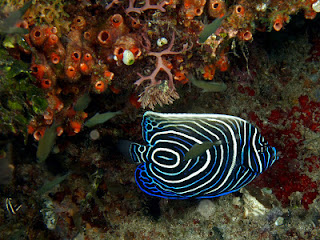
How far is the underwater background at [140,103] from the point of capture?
2814mm

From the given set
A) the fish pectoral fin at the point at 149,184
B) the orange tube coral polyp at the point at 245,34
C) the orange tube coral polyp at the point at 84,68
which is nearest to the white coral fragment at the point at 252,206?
the fish pectoral fin at the point at 149,184

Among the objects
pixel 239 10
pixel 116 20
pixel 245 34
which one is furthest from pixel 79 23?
pixel 245 34

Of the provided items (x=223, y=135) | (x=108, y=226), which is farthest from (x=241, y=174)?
(x=108, y=226)

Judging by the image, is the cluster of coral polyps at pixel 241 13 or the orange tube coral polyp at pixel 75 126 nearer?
the cluster of coral polyps at pixel 241 13

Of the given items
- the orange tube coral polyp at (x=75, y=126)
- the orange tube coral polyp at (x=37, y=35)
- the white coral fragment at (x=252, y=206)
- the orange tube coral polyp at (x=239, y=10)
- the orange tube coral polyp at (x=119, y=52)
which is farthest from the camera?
the white coral fragment at (x=252, y=206)

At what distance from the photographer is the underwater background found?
9.23 feet

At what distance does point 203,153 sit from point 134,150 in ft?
2.75

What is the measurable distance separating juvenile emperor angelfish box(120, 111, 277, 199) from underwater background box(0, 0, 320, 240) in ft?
1.65

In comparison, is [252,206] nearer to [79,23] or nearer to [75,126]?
[75,126]

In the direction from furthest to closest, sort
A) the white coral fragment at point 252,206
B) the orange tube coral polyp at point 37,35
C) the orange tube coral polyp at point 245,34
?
the white coral fragment at point 252,206
the orange tube coral polyp at point 245,34
the orange tube coral polyp at point 37,35

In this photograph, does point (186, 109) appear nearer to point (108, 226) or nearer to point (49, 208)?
point (108, 226)

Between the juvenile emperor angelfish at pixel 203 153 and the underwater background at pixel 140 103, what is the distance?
504 millimetres

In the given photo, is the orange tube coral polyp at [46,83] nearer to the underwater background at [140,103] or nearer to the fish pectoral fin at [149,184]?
the underwater background at [140,103]

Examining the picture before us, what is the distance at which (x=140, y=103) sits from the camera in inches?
135
